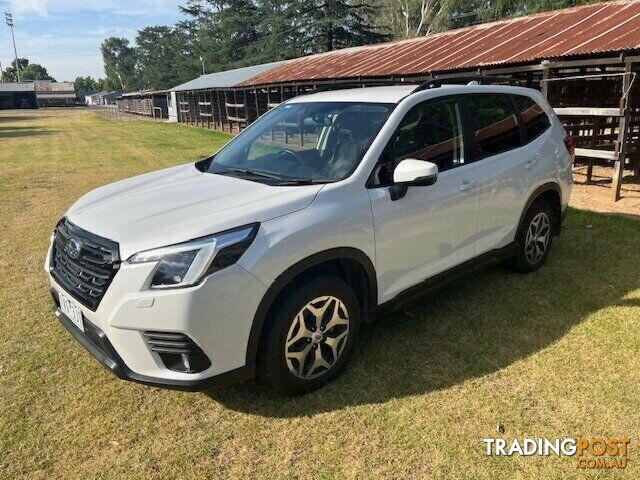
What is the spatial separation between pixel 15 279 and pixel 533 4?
Result: 101ft

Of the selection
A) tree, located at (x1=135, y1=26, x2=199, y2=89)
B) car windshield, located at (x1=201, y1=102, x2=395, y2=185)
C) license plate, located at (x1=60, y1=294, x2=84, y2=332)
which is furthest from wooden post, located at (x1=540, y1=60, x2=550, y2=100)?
tree, located at (x1=135, y1=26, x2=199, y2=89)

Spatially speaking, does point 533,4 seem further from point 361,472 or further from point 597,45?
point 361,472

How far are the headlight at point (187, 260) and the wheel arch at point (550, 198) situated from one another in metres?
3.05

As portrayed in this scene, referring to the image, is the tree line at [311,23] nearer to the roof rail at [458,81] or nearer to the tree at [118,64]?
the roof rail at [458,81]

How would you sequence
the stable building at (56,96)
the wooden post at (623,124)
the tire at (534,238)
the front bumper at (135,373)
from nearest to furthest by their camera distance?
1. the front bumper at (135,373)
2. the tire at (534,238)
3. the wooden post at (623,124)
4. the stable building at (56,96)

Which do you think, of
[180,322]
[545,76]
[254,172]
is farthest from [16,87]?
[180,322]

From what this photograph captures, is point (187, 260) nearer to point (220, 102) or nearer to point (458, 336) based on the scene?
point (458, 336)

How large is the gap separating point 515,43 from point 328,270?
1034cm

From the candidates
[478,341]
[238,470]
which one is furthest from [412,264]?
[238,470]

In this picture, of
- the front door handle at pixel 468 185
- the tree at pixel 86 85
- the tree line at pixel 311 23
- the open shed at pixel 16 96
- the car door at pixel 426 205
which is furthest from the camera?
the tree at pixel 86 85

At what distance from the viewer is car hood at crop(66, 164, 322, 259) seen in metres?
2.64

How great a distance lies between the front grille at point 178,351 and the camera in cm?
255

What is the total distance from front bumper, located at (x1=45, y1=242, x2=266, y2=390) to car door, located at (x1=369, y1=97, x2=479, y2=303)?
1.04m

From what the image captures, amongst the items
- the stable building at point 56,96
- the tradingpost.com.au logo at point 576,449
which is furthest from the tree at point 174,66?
the tradingpost.com.au logo at point 576,449
